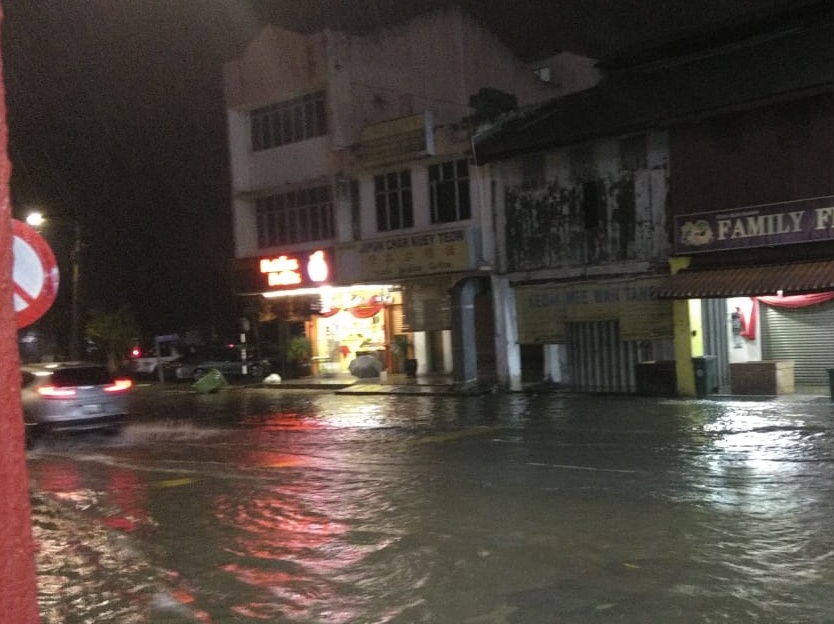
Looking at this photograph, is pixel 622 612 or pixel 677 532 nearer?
pixel 622 612

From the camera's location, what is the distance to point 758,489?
9.46 m

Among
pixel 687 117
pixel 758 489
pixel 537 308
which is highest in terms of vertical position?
pixel 687 117

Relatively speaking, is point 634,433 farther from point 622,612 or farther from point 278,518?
point 622,612

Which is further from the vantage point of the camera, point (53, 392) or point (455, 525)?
point (53, 392)

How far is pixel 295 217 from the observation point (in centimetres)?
2992

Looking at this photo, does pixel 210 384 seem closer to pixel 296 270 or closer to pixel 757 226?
pixel 296 270

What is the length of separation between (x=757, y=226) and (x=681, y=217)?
1835mm

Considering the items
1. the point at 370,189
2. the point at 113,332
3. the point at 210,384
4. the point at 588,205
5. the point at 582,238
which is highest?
the point at 370,189

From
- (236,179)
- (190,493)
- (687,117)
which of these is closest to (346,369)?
(236,179)

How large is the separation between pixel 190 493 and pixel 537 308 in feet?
46.1

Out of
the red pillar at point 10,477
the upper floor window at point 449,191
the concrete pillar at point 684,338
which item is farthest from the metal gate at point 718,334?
the red pillar at point 10,477

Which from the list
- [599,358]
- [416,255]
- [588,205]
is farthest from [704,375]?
[416,255]

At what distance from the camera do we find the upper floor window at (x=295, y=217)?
28906mm

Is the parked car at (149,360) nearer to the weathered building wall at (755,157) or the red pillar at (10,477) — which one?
the weathered building wall at (755,157)
